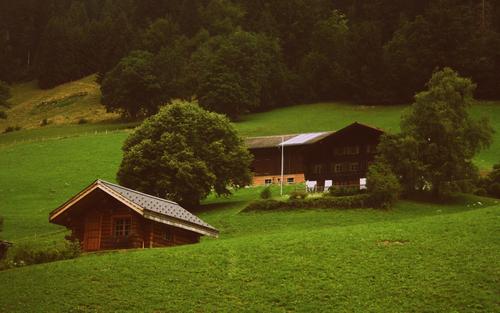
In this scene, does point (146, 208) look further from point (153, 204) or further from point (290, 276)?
point (290, 276)

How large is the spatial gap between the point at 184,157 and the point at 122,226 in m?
25.7

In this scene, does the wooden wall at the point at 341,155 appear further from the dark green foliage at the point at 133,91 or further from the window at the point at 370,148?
the dark green foliage at the point at 133,91

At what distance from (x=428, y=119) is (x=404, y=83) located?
56.3m

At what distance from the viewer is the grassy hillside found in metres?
149

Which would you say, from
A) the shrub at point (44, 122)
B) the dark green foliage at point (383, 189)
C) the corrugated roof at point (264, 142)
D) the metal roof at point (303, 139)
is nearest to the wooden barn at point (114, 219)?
the dark green foliage at point (383, 189)

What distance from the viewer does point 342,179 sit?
88688 millimetres

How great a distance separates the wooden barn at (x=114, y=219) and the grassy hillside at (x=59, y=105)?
3728 inches

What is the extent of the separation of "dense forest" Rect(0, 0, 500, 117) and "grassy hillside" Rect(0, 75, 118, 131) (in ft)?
15.7

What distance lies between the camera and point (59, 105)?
528ft

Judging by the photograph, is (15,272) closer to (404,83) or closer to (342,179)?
(342,179)

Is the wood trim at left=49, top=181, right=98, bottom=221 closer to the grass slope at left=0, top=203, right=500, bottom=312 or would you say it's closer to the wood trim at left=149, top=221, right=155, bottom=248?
the wood trim at left=149, top=221, right=155, bottom=248

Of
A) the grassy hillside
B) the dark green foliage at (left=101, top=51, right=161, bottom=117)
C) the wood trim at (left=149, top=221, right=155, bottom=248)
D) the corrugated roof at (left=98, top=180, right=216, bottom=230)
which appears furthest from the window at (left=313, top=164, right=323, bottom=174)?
the grassy hillside

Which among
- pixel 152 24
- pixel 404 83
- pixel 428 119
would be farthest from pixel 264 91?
pixel 428 119

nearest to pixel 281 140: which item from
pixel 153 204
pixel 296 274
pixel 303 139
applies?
pixel 303 139
